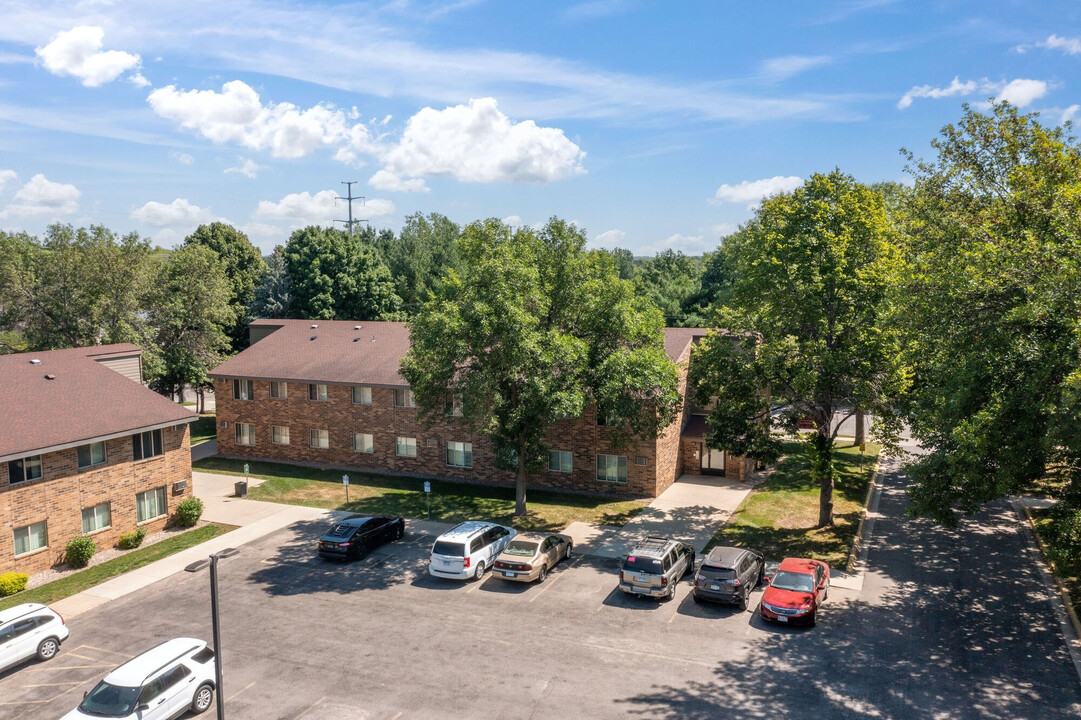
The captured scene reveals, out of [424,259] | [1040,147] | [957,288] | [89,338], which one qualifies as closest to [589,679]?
[957,288]

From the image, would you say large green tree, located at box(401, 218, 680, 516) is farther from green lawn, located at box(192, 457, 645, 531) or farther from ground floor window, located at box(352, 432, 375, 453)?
ground floor window, located at box(352, 432, 375, 453)

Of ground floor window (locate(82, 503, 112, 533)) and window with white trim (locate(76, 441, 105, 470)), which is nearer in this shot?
window with white trim (locate(76, 441, 105, 470))

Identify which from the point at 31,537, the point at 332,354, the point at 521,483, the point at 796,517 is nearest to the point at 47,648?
the point at 31,537

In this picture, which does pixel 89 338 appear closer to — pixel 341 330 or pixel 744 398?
pixel 341 330

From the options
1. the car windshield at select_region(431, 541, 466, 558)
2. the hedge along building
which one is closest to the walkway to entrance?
the car windshield at select_region(431, 541, 466, 558)

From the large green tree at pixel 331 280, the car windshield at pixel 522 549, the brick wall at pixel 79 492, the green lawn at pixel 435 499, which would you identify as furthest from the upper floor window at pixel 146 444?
the large green tree at pixel 331 280

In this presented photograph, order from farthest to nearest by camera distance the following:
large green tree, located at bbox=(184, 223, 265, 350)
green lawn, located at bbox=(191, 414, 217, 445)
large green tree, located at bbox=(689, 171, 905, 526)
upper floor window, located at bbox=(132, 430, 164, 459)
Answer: large green tree, located at bbox=(184, 223, 265, 350) → green lawn, located at bbox=(191, 414, 217, 445) → upper floor window, located at bbox=(132, 430, 164, 459) → large green tree, located at bbox=(689, 171, 905, 526)
